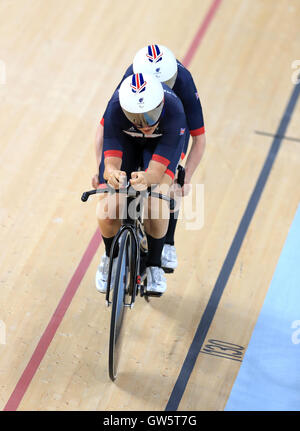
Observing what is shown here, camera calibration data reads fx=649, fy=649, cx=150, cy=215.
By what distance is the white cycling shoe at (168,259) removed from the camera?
3855 mm

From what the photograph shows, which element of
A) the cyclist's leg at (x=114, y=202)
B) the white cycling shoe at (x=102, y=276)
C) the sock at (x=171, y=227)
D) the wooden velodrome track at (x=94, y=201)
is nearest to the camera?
the cyclist's leg at (x=114, y=202)

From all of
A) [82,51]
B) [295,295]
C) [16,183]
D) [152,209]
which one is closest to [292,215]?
[295,295]

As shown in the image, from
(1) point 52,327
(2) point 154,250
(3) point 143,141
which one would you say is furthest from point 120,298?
(3) point 143,141

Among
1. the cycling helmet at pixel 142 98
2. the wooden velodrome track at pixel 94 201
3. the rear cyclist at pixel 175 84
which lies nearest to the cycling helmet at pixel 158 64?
the rear cyclist at pixel 175 84

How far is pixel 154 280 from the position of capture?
3.65m

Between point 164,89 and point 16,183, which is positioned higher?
point 164,89

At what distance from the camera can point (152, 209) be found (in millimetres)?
3275

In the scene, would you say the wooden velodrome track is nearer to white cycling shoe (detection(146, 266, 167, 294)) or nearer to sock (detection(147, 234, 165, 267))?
white cycling shoe (detection(146, 266, 167, 294))

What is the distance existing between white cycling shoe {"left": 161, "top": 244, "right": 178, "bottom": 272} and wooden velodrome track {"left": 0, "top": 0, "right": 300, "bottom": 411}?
0.15 meters

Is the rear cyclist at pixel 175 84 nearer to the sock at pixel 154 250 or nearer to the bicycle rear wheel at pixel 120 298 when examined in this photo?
the sock at pixel 154 250

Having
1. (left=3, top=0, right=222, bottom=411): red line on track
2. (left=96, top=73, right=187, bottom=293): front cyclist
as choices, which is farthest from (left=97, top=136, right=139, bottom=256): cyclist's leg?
(left=3, top=0, right=222, bottom=411): red line on track

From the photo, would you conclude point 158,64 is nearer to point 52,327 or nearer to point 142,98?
point 142,98

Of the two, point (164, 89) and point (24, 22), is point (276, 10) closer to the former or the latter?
point (24, 22)
